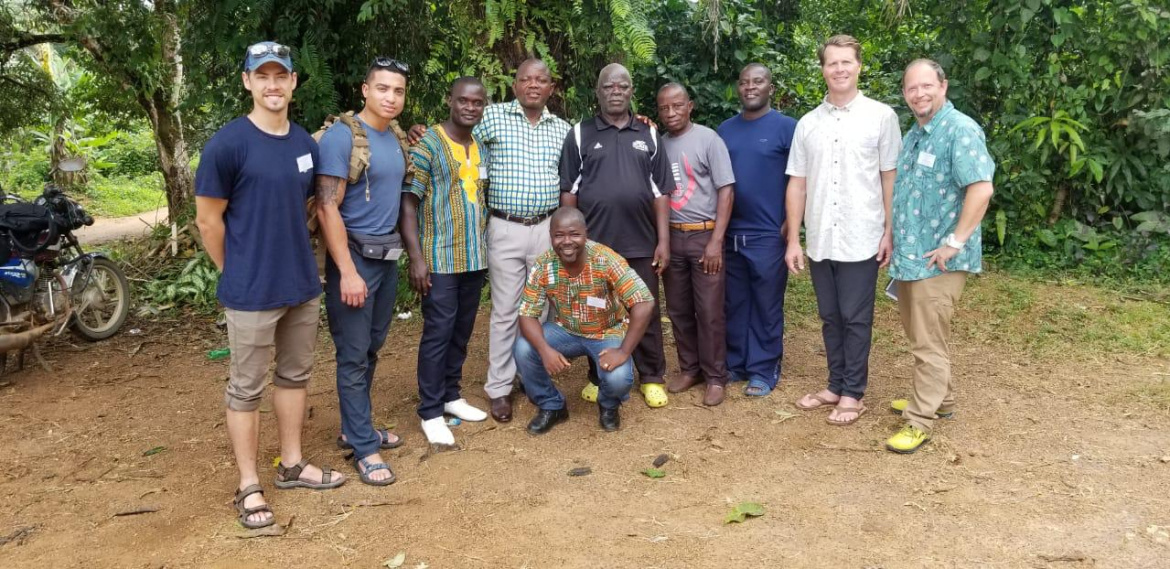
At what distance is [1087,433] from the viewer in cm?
435

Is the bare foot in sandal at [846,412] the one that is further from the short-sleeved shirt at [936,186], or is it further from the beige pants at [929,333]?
the short-sleeved shirt at [936,186]

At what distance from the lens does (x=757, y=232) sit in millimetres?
4871

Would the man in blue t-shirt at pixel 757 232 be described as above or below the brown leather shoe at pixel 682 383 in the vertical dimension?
above

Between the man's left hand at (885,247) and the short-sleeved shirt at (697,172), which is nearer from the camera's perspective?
the man's left hand at (885,247)

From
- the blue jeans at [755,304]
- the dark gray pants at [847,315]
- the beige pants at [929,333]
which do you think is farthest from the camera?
the blue jeans at [755,304]

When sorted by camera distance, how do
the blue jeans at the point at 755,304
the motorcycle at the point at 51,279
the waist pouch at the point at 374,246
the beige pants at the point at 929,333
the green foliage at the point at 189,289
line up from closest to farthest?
1. the waist pouch at the point at 374,246
2. the beige pants at the point at 929,333
3. the blue jeans at the point at 755,304
4. the motorcycle at the point at 51,279
5. the green foliage at the point at 189,289

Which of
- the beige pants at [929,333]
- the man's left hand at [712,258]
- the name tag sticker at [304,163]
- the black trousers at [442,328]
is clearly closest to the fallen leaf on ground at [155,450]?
the black trousers at [442,328]

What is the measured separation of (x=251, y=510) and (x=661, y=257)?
2364 millimetres

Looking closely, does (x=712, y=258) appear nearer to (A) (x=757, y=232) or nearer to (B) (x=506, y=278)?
(A) (x=757, y=232)

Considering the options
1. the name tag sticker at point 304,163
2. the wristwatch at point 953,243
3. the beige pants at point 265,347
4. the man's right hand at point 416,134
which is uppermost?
the man's right hand at point 416,134

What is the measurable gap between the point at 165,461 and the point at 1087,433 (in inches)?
184

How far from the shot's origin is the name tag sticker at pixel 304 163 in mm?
3450

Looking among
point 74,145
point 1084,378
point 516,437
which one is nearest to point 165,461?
point 516,437

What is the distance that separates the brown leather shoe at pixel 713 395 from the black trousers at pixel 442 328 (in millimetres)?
1408
